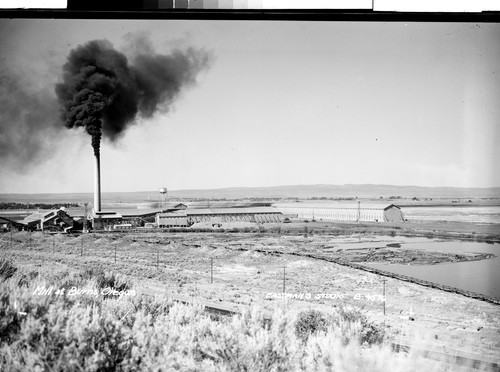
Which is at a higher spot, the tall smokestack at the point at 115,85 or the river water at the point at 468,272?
the tall smokestack at the point at 115,85

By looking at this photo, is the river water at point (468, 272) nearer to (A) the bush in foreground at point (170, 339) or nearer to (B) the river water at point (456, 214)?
(B) the river water at point (456, 214)

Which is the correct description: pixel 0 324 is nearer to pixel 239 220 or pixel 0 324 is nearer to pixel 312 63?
pixel 239 220

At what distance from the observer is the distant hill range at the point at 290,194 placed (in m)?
2.72

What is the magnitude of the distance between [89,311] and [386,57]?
2.12 metres

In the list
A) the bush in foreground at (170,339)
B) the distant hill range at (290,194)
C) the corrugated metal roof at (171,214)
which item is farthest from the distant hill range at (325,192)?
the bush in foreground at (170,339)

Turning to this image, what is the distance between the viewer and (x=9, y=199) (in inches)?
107

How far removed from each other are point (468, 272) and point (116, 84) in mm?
2230

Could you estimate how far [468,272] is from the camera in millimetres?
2732

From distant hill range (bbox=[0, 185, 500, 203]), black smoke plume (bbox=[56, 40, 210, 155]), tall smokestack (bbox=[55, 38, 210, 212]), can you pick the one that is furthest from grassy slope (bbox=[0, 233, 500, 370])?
black smoke plume (bbox=[56, 40, 210, 155])

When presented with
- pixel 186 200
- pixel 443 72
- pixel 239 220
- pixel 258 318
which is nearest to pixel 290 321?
pixel 258 318

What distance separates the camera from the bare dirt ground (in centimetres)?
265

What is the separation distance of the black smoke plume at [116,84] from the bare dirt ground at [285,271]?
0.63m

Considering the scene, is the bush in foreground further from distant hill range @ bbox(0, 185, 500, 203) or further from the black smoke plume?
the black smoke plume

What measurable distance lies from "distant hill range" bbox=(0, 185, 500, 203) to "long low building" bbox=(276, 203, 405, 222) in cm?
6
